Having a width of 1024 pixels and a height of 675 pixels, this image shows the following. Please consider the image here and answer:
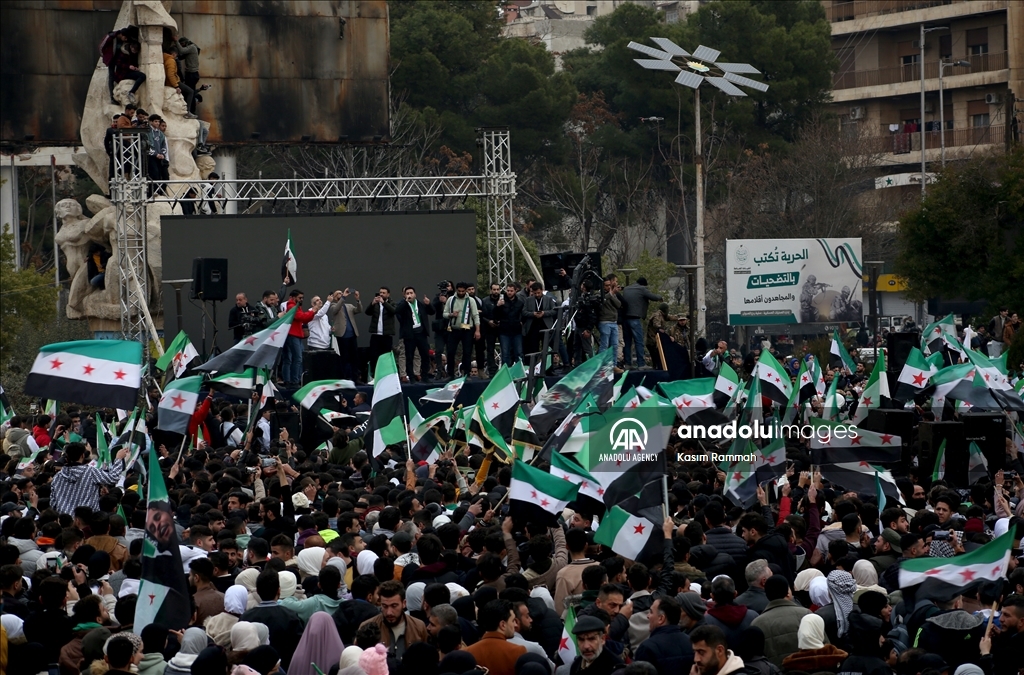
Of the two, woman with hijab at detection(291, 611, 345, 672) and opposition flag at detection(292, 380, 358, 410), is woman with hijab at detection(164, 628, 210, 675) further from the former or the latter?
opposition flag at detection(292, 380, 358, 410)

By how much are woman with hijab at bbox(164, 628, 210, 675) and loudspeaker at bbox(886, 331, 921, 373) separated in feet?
49.6

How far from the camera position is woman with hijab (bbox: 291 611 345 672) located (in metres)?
8.62

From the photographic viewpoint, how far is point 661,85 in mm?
57188

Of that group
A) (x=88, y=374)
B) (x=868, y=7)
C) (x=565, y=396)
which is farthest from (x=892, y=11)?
(x=88, y=374)

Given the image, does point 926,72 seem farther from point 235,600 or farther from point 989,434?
point 235,600

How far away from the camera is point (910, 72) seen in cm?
6081

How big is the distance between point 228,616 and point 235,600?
20 cm

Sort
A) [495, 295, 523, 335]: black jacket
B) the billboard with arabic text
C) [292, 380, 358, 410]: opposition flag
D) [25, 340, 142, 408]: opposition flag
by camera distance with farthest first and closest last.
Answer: the billboard with arabic text < [495, 295, 523, 335]: black jacket < [292, 380, 358, 410]: opposition flag < [25, 340, 142, 408]: opposition flag

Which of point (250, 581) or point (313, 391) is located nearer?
point (250, 581)

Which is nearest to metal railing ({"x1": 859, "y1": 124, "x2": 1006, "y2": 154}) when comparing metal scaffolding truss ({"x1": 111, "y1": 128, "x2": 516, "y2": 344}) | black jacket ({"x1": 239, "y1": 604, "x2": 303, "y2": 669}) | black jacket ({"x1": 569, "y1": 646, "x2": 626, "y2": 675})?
metal scaffolding truss ({"x1": 111, "y1": 128, "x2": 516, "y2": 344})

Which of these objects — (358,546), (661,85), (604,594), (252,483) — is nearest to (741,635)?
(604,594)

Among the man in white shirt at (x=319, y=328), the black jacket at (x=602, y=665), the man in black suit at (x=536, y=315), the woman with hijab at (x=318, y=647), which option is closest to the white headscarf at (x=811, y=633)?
the black jacket at (x=602, y=665)

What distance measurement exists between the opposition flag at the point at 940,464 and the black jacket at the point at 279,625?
7.50m

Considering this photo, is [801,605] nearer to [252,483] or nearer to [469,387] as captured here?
[252,483]
